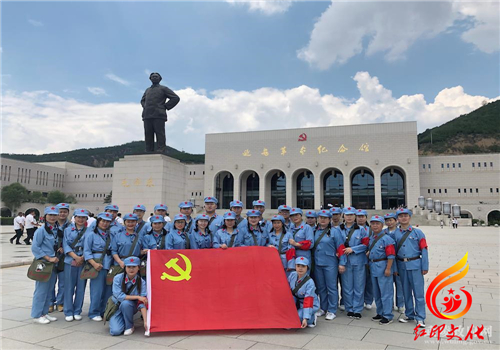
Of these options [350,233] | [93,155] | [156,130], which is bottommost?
[350,233]

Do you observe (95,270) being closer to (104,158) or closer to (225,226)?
(225,226)

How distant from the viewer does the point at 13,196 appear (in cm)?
4619

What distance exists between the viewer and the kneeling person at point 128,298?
411 cm

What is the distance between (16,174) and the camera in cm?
5369

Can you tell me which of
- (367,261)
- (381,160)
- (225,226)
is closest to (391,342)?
(367,261)

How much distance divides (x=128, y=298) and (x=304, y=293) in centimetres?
216

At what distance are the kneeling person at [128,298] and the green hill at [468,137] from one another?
67.9 metres

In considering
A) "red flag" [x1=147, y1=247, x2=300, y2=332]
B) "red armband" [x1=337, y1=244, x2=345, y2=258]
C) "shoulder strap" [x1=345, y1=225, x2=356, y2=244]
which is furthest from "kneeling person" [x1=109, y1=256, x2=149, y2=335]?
"shoulder strap" [x1=345, y1=225, x2=356, y2=244]

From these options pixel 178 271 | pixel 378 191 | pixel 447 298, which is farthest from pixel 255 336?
pixel 378 191

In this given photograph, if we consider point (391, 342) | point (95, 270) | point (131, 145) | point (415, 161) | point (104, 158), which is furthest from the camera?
point (131, 145)

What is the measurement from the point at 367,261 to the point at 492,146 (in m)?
69.5

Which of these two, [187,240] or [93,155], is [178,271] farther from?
[93,155]

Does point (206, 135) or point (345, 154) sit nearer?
point (345, 154)

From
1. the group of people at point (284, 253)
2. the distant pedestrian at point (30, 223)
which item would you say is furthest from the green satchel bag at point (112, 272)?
the distant pedestrian at point (30, 223)
